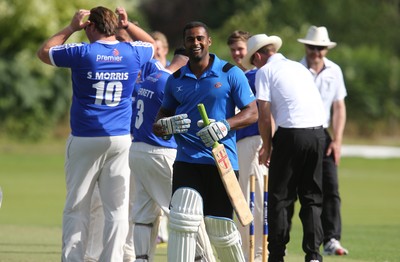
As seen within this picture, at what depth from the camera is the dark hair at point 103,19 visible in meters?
8.66

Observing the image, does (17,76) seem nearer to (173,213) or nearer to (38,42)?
(38,42)

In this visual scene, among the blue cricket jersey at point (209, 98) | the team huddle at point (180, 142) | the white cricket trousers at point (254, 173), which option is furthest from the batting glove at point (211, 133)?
the white cricket trousers at point (254, 173)

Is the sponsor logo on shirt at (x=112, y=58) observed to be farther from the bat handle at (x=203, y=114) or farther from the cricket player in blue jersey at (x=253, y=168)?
the cricket player in blue jersey at (x=253, y=168)

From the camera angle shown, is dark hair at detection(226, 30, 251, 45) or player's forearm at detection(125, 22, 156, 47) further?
dark hair at detection(226, 30, 251, 45)

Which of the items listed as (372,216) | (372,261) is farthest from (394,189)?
(372,261)

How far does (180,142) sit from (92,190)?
46.1 inches

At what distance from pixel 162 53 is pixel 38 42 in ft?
74.4

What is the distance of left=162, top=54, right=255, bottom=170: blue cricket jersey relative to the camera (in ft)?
26.2

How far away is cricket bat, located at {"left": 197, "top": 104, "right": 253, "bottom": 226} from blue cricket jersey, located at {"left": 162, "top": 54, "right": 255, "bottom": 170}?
36 cm

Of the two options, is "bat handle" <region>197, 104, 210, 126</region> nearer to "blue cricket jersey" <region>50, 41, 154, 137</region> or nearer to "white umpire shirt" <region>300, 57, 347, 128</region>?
"blue cricket jersey" <region>50, 41, 154, 137</region>

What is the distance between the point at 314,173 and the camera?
9.57 meters

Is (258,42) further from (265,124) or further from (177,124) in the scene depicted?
(177,124)

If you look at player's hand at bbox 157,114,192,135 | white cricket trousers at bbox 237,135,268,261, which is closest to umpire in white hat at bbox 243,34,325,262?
white cricket trousers at bbox 237,135,268,261

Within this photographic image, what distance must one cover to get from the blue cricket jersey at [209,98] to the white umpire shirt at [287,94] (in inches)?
55.8
